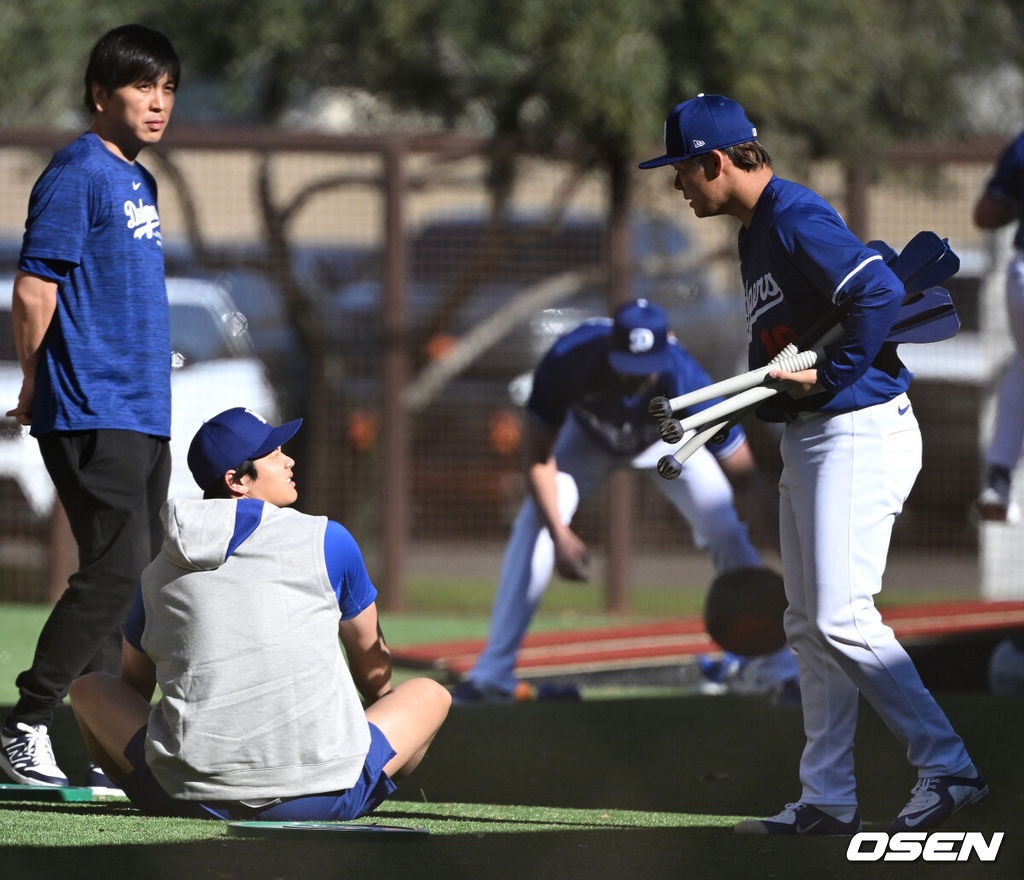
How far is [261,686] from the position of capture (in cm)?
392

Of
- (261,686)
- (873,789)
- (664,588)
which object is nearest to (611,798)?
(873,789)

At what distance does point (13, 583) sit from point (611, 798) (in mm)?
5814

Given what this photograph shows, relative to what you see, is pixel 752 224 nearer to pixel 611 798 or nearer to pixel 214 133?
pixel 611 798

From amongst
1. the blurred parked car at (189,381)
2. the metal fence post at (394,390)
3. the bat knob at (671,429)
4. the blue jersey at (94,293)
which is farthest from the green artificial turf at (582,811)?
the blurred parked car at (189,381)

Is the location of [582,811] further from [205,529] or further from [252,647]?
[205,529]

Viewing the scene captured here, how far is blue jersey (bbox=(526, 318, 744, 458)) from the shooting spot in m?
6.88

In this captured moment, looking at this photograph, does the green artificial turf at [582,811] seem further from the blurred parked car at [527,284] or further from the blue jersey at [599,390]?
the blurred parked car at [527,284]

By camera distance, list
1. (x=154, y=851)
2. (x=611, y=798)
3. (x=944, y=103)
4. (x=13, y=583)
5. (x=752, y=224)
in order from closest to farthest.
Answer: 1. (x=154, y=851)
2. (x=752, y=224)
3. (x=611, y=798)
4. (x=13, y=583)
5. (x=944, y=103)

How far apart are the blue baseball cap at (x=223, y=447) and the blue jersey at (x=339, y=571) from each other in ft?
0.42

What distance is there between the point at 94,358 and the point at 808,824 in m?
2.34

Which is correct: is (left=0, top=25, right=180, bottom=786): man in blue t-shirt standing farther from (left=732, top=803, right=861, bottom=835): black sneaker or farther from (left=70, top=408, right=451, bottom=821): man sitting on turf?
(left=732, top=803, right=861, bottom=835): black sneaker

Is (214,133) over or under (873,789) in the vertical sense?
over

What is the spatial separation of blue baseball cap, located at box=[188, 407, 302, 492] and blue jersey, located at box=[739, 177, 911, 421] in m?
1.29

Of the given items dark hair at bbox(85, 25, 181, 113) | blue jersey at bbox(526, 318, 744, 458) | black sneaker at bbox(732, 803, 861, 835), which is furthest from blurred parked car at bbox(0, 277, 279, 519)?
black sneaker at bbox(732, 803, 861, 835)
